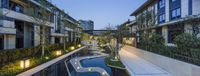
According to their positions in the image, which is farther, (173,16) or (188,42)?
(173,16)

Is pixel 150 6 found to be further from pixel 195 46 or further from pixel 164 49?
pixel 195 46

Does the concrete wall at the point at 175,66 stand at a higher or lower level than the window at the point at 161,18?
lower

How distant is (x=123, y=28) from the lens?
51.1 meters

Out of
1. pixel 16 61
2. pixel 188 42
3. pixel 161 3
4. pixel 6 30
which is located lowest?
pixel 16 61

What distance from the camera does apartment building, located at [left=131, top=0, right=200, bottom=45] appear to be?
69.8 feet

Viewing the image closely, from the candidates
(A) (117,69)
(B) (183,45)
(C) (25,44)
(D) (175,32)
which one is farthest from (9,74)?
(D) (175,32)

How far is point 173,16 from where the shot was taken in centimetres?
2689

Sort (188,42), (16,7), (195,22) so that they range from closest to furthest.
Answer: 1. (188,42)
2. (195,22)
3. (16,7)

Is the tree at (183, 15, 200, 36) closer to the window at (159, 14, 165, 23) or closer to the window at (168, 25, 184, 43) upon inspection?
the window at (168, 25, 184, 43)

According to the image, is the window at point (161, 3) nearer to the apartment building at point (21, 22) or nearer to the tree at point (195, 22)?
the tree at point (195, 22)

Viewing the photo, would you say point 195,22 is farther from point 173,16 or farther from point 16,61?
point 16,61

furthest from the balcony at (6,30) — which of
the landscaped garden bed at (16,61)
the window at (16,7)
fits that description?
the window at (16,7)

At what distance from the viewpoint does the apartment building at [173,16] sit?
69.8ft

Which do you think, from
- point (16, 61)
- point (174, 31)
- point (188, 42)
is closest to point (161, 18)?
point (174, 31)
